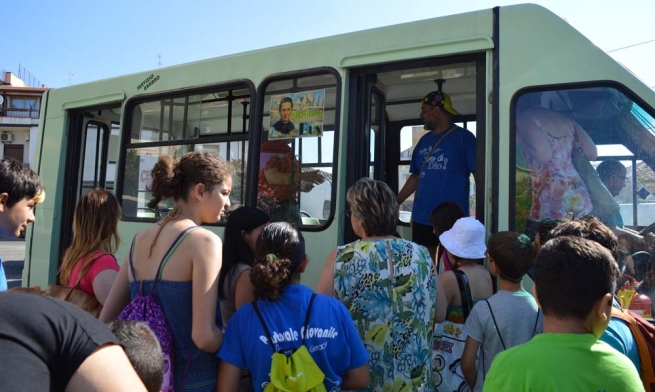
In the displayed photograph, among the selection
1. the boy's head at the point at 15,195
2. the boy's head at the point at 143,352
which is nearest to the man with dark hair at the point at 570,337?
the boy's head at the point at 143,352

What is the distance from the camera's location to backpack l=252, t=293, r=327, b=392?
184 cm

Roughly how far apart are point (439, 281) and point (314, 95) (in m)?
1.78

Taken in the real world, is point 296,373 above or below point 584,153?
below

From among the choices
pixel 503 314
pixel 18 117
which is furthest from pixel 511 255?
pixel 18 117

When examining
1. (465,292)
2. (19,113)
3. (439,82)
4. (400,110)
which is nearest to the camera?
(465,292)

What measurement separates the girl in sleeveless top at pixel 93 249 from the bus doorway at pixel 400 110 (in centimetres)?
154

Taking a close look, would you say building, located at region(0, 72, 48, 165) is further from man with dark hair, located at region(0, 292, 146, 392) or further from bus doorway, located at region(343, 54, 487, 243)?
man with dark hair, located at region(0, 292, 146, 392)

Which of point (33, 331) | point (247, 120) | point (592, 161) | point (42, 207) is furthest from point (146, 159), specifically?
point (33, 331)

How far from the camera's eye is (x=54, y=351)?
995mm

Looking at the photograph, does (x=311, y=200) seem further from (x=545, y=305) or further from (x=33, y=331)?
(x=33, y=331)

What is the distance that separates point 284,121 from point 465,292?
1.92 m

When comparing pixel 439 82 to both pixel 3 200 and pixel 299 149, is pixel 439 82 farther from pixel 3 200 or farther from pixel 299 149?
pixel 3 200

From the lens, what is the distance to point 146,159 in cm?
476

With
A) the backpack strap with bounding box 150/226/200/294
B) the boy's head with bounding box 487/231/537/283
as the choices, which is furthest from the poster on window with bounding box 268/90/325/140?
the backpack strap with bounding box 150/226/200/294
